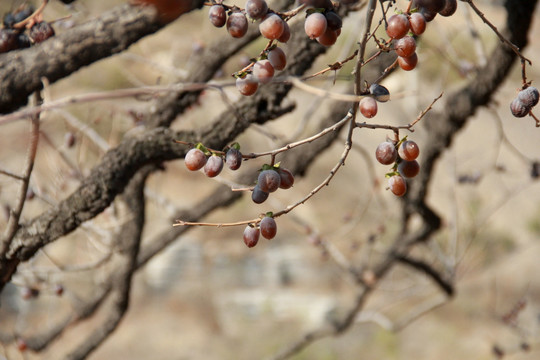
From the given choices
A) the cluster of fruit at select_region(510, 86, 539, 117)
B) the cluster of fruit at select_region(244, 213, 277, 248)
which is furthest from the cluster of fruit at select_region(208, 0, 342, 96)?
the cluster of fruit at select_region(510, 86, 539, 117)

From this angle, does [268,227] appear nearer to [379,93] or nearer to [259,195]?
[259,195]

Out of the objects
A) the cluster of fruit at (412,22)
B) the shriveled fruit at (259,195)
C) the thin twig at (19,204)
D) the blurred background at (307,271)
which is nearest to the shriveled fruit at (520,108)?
the cluster of fruit at (412,22)

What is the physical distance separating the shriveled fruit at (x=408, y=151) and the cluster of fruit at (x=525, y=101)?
0.80 ft

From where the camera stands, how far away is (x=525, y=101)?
1006 mm

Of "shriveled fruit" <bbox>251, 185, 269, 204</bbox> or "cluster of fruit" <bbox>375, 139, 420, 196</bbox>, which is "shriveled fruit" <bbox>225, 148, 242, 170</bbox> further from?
"cluster of fruit" <bbox>375, 139, 420, 196</bbox>

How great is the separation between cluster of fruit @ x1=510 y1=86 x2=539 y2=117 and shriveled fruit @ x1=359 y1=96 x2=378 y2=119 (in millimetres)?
319

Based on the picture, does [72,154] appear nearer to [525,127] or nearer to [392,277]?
[392,277]

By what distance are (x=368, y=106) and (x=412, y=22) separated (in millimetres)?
143

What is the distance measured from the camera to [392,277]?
548 centimetres

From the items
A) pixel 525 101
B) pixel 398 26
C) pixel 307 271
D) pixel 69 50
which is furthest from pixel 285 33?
pixel 307 271

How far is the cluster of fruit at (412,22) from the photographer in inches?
33.6

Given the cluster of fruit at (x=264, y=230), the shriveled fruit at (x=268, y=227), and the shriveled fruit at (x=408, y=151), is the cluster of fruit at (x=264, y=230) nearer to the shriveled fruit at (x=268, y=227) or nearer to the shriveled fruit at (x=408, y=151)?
the shriveled fruit at (x=268, y=227)

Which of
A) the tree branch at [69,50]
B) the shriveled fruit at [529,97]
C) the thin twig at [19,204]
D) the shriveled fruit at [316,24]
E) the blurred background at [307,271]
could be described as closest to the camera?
the shriveled fruit at [316,24]

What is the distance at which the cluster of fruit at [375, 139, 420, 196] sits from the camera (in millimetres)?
907
